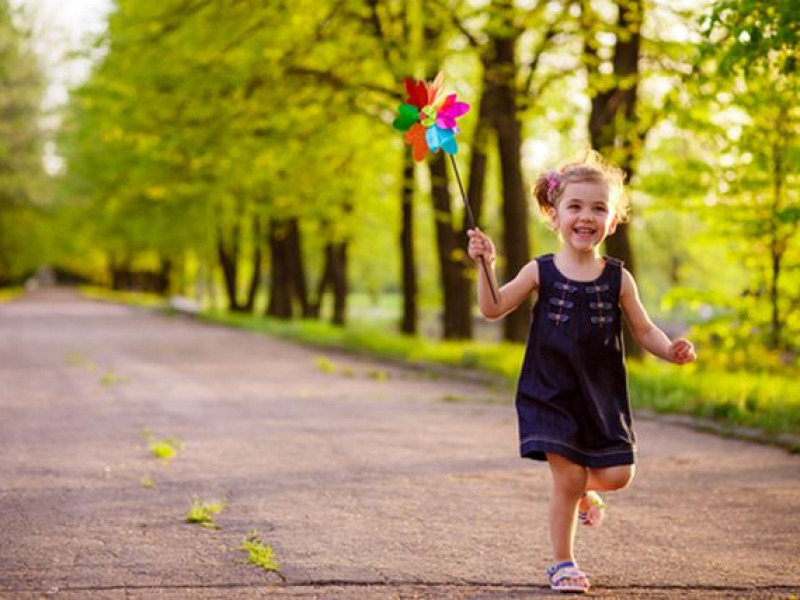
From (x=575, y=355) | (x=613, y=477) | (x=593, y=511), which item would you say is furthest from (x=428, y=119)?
(x=593, y=511)

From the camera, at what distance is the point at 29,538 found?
5824 mm

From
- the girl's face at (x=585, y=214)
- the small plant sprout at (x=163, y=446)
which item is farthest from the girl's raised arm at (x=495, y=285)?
the small plant sprout at (x=163, y=446)

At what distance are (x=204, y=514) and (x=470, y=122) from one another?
1797 centimetres

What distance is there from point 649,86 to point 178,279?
54.1m

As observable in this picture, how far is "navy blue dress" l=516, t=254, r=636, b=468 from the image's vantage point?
16.3 feet

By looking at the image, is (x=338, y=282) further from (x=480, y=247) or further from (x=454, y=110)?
(x=480, y=247)

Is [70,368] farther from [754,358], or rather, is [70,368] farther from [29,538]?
[29,538]

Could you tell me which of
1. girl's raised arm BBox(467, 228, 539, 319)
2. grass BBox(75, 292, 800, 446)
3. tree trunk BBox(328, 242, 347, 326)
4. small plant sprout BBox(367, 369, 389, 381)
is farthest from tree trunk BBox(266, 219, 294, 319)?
girl's raised arm BBox(467, 228, 539, 319)

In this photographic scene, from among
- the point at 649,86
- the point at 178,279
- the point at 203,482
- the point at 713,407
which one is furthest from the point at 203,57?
the point at 178,279

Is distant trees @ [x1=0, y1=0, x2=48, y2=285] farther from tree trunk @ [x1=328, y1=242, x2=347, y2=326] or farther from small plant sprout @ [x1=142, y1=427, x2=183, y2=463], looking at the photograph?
small plant sprout @ [x1=142, y1=427, x2=183, y2=463]

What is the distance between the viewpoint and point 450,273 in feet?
73.0

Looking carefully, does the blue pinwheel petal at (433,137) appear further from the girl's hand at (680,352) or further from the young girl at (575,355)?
the girl's hand at (680,352)

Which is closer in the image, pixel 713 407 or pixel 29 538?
pixel 29 538

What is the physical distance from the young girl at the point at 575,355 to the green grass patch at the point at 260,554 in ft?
3.93
